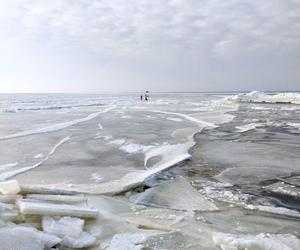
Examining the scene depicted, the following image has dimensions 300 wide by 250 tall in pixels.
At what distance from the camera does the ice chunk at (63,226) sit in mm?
4246

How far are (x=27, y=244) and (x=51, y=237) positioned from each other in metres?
0.30

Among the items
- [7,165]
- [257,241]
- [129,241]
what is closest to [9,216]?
[129,241]

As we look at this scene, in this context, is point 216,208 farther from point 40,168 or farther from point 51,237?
point 40,168

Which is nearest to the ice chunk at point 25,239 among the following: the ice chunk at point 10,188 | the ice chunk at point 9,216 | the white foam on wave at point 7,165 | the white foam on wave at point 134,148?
the ice chunk at point 9,216

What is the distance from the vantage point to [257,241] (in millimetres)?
4105

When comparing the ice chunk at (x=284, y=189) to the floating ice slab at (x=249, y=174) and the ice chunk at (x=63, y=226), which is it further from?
the ice chunk at (x=63, y=226)

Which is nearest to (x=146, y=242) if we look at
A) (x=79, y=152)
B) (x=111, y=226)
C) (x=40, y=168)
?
(x=111, y=226)

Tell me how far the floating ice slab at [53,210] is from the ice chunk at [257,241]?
1.78 metres

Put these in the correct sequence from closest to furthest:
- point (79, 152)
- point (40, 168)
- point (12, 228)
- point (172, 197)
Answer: point (12, 228), point (172, 197), point (40, 168), point (79, 152)

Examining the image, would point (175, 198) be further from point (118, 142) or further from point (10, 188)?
point (118, 142)

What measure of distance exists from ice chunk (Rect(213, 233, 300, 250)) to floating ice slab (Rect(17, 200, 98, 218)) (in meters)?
1.78

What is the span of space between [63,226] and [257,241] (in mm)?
2364

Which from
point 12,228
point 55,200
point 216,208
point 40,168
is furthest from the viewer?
point 40,168

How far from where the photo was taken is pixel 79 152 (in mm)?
10773
